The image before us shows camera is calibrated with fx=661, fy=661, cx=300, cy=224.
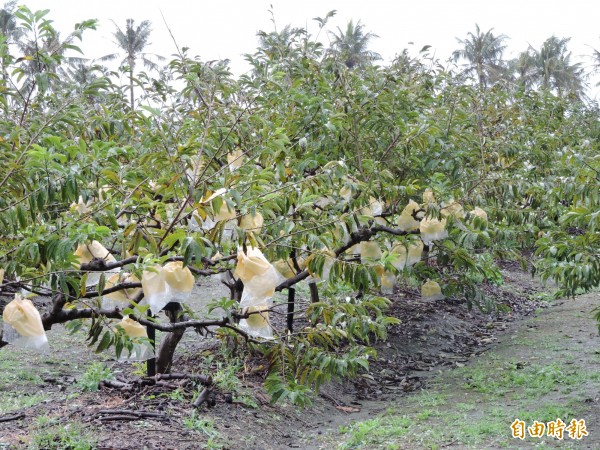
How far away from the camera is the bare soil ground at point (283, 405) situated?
4004 millimetres

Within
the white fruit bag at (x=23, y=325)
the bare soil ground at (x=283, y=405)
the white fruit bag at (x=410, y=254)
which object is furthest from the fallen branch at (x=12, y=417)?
the white fruit bag at (x=410, y=254)

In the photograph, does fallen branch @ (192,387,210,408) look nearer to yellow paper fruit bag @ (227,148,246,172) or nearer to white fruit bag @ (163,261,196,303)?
yellow paper fruit bag @ (227,148,246,172)

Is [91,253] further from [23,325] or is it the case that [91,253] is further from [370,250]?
[370,250]

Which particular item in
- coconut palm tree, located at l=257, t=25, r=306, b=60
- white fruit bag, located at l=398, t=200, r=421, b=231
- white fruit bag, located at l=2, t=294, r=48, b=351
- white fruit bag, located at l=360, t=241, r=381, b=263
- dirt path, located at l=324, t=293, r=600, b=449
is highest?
coconut palm tree, located at l=257, t=25, r=306, b=60

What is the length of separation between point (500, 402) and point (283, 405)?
5.63 ft

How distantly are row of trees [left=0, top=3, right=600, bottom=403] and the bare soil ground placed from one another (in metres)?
0.55

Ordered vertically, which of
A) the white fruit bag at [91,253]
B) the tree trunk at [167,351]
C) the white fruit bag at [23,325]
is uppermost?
the white fruit bag at [91,253]

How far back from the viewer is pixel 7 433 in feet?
12.3

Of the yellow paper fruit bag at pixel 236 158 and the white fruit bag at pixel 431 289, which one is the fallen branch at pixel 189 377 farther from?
the white fruit bag at pixel 431 289

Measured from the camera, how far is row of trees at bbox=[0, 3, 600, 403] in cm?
267

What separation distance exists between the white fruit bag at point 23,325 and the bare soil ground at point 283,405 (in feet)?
4.14

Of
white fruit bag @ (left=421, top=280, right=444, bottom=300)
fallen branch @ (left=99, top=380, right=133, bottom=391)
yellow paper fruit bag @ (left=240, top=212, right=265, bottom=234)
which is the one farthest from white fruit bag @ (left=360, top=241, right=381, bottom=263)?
fallen branch @ (left=99, top=380, right=133, bottom=391)

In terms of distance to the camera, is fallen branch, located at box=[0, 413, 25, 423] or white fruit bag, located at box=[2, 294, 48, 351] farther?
fallen branch, located at box=[0, 413, 25, 423]

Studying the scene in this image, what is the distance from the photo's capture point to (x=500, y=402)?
523 centimetres
